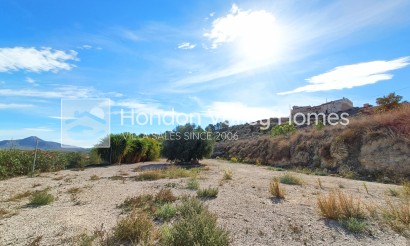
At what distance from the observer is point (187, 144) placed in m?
19.8

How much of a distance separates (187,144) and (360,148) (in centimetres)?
1164

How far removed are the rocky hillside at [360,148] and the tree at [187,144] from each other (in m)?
5.90

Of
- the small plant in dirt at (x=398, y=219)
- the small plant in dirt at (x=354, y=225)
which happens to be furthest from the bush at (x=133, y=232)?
the small plant in dirt at (x=398, y=219)

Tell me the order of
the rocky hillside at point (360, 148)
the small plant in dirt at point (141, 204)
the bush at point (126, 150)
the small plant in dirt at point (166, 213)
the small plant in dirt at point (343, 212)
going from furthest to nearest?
the bush at point (126, 150)
the rocky hillside at point (360, 148)
the small plant in dirt at point (141, 204)
the small plant in dirt at point (166, 213)
the small plant in dirt at point (343, 212)

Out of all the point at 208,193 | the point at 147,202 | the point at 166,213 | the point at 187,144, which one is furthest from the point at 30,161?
the point at 166,213

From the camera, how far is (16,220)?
4.78 metres

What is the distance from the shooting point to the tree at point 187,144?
19891mm

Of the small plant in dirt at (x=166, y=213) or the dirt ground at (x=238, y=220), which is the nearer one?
the dirt ground at (x=238, y=220)

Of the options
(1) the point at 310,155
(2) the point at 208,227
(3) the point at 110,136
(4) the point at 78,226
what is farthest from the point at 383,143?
(3) the point at 110,136

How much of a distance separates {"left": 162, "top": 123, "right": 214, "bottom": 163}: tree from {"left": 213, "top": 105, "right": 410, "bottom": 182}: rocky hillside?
5.90m

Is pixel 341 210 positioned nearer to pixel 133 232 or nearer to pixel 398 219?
pixel 398 219

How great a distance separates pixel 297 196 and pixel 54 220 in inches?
220

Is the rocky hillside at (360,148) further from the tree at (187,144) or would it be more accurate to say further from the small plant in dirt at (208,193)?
the small plant in dirt at (208,193)

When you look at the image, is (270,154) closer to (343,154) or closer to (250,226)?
(343,154)
